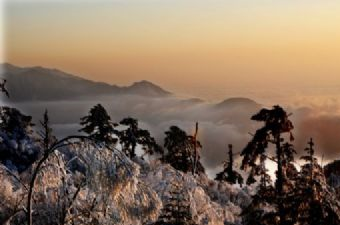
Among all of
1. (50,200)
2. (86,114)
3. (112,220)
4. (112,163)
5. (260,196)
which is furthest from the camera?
(86,114)

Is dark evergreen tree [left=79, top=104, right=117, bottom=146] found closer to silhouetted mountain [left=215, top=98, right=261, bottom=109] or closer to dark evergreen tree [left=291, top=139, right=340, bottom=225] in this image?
dark evergreen tree [left=291, top=139, right=340, bottom=225]

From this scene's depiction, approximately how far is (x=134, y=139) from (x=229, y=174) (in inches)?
359

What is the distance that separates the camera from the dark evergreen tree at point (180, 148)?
3591 centimetres

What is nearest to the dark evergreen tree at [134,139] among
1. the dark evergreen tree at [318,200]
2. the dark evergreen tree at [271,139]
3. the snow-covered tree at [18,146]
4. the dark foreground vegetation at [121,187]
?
the snow-covered tree at [18,146]

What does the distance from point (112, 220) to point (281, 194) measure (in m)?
6.86

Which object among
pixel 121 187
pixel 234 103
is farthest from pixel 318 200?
pixel 234 103

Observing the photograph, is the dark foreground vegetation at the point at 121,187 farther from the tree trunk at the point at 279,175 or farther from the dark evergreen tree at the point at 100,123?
the dark evergreen tree at the point at 100,123

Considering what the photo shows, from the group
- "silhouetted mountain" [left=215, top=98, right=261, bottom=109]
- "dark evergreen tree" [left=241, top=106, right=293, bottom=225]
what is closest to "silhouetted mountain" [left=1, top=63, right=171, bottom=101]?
"silhouetted mountain" [left=215, top=98, right=261, bottom=109]

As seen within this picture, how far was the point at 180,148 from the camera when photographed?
34.5m

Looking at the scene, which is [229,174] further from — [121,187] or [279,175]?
[121,187]

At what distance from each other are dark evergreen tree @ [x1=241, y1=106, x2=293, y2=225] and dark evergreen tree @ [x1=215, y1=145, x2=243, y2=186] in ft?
94.2

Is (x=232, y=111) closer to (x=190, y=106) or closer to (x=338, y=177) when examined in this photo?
(x=190, y=106)

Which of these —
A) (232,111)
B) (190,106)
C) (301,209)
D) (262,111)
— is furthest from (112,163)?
(232,111)

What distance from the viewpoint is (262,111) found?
818 inches
